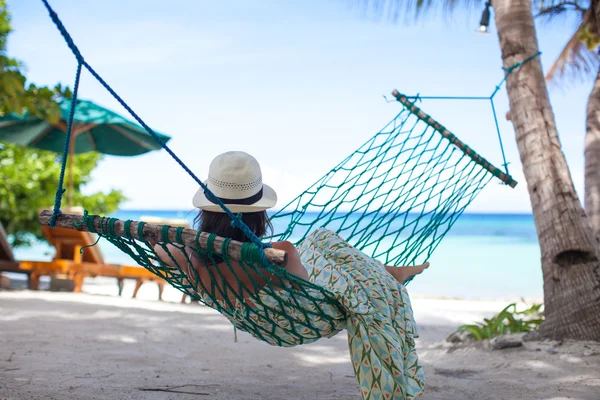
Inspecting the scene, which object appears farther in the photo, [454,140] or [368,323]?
[454,140]

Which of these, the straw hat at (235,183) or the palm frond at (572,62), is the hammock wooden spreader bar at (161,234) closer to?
the straw hat at (235,183)

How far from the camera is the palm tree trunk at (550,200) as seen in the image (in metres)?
2.67

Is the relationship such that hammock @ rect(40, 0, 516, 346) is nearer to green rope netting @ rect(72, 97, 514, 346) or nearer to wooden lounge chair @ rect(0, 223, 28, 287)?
green rope netting @ rect(72, 97, 514, 346)

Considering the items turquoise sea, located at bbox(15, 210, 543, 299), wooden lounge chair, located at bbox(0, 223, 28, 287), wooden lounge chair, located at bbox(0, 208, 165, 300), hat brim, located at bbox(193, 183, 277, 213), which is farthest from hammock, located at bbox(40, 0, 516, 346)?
turquoise sea, located at bbox(15, 210, 543, 299)

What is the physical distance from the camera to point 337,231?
7.68 feet

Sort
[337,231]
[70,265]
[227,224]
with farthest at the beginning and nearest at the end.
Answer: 1. [70,265]
2. [337,231]
3. [227,224]

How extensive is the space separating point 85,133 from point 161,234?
14.9ft

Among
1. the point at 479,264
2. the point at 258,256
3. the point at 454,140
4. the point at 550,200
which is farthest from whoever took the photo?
the point at 479,264

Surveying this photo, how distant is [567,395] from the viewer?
6.93 ft

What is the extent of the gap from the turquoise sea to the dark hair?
4668 mm

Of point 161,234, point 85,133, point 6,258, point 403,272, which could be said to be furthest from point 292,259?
point 85,133

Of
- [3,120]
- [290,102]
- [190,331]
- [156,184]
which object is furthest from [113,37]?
[190,331]

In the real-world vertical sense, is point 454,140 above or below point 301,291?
above

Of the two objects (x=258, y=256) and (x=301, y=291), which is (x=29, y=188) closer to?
(x=301, y=291)
